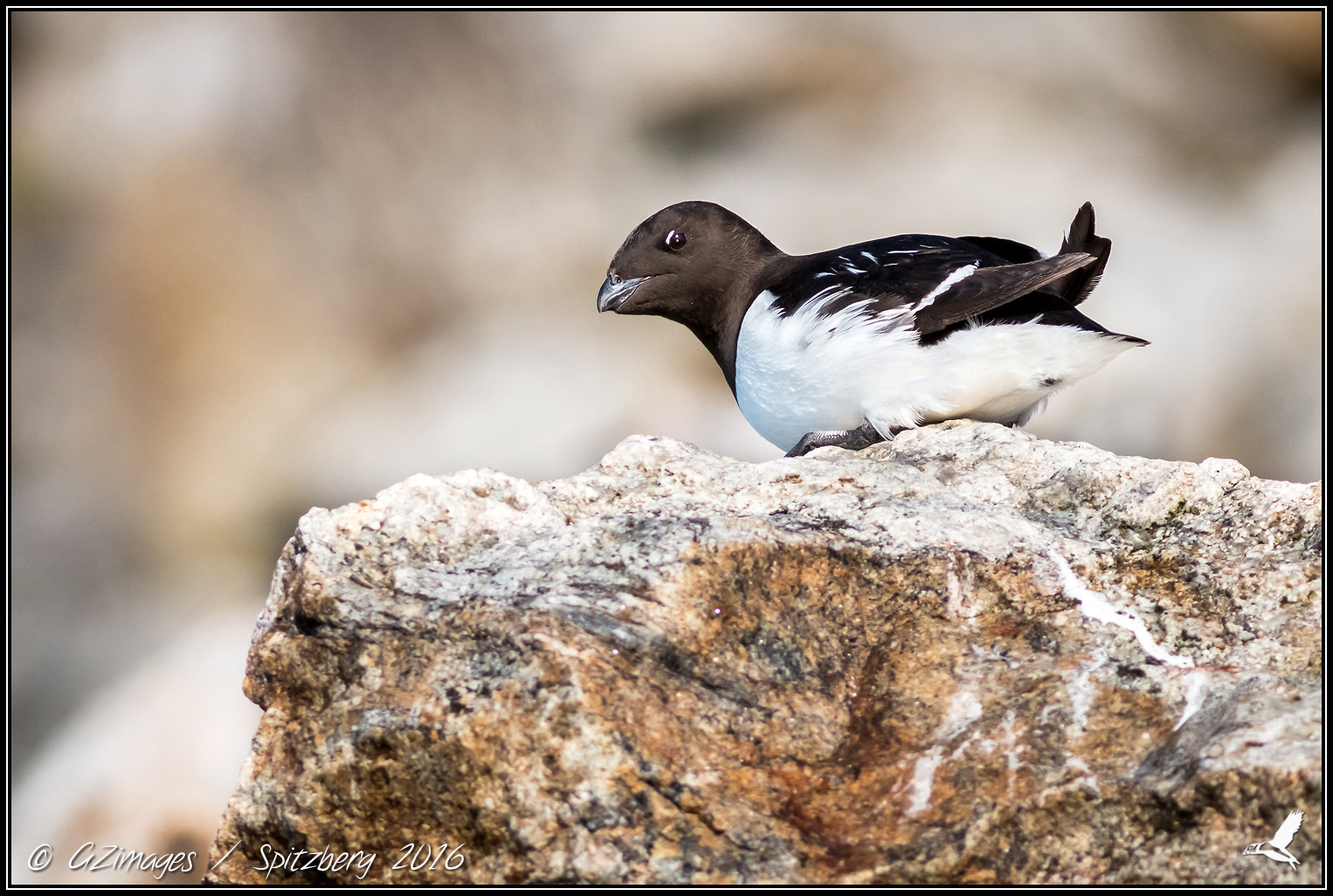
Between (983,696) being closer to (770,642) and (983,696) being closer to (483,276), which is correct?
(770,642)

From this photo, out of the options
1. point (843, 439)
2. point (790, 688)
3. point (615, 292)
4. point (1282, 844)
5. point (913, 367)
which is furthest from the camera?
point (615, 292)

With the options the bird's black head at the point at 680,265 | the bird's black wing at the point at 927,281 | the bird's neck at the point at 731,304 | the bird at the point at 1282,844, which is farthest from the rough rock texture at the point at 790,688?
the bird's black head at the point at 680,265

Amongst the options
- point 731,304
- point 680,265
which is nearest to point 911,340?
point 731,304

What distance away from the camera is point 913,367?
4352 mm

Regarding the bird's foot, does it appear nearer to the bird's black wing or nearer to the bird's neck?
the bird's black wing

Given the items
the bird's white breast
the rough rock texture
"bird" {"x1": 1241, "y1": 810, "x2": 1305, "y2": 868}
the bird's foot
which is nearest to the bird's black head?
the bird's white breast

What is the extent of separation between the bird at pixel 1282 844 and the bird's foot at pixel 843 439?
8.01 ft

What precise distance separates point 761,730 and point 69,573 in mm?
8381

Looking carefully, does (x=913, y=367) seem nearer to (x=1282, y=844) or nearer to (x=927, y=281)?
(x=927, y=281)

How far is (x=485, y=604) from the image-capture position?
258 cm

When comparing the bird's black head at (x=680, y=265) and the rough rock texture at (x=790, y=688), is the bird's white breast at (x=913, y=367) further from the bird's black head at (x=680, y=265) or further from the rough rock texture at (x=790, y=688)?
the rough rock texture at (x=790, y=688)

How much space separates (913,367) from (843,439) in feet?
1.23

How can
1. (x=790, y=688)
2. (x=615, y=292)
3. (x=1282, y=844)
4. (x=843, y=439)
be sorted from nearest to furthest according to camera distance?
(x=1282, y=844), (x=790, y=688), (x=843, y=439), (x=615, y=292)

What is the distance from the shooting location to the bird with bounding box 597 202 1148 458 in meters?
4.30
